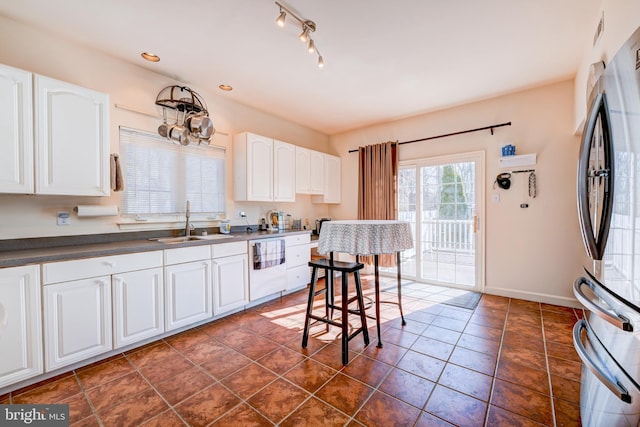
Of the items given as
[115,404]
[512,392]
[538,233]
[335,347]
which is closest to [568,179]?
[538,233]

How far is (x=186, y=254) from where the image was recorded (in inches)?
104

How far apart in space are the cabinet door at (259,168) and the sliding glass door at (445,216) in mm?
2143

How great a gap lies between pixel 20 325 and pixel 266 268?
2072 mm

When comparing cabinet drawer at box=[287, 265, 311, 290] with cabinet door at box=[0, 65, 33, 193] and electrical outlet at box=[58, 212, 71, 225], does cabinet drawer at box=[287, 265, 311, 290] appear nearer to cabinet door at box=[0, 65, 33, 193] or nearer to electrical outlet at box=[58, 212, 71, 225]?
electrical outlet at box=[58, 212, 71, 225]

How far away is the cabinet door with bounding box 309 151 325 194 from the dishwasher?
1.36 m

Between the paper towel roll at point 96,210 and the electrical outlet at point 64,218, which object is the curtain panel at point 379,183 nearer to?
the paper towel roll at point 96,210

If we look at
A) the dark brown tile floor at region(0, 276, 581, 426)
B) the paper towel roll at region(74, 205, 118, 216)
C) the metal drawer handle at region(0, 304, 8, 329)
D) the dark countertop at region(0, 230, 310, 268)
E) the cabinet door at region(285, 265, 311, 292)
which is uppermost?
the paper towel roll at region(74, 205, 118, 216)

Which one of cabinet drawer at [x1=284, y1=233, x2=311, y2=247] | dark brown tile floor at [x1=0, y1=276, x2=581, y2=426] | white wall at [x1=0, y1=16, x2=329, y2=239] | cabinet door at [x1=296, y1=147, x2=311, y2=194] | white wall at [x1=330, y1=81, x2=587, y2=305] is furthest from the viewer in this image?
cabinet door at [x1=296, y1=147, x2=311, y2=194]

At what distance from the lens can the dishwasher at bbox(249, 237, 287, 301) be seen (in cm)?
324

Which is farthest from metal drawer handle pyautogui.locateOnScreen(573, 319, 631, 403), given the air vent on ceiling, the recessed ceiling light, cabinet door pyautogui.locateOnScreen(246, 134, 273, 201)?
the recessed ceiling light

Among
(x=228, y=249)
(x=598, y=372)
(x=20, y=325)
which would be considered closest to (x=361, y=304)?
(x=598, y=372)

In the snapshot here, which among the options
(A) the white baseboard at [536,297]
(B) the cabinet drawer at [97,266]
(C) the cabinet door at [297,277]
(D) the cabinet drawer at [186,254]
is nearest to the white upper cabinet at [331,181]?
(C) the cabinet door at [297,277]

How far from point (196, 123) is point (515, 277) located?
434 cm

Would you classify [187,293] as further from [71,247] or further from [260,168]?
[260,168]
